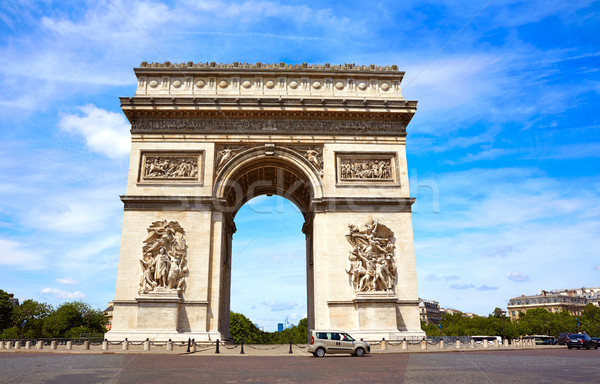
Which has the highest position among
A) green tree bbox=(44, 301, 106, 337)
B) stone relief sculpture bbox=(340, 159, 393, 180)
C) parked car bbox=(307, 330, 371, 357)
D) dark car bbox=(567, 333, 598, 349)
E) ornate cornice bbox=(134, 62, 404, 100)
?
ornate cornice bbox=(134, 62, 404, 100)

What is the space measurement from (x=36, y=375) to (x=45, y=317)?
223ft

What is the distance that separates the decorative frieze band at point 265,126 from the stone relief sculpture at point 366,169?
179 centimetres

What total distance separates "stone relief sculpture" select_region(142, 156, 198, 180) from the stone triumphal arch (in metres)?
0.06

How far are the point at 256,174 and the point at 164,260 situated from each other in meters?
8.14

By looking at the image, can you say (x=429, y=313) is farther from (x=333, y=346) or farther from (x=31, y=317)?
(x=333, y=346)

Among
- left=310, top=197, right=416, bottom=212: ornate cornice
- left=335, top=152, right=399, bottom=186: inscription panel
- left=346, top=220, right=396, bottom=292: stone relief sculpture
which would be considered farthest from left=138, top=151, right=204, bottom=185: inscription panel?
left=346, top=220, right=396, bottom=292: stone relief sculpture

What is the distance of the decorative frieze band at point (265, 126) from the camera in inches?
989

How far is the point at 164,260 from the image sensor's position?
2241cm

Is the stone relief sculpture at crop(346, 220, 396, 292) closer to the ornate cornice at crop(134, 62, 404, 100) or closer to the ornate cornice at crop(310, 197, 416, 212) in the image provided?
the ornate cornice at crop(310, 197, 416, 212)

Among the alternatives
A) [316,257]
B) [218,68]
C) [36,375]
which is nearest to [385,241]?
[316,257]

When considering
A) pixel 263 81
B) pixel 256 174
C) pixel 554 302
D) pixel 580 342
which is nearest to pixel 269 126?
pixel 263 81

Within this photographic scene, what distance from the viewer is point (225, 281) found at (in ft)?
90.9

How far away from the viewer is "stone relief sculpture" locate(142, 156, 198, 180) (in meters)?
24.5

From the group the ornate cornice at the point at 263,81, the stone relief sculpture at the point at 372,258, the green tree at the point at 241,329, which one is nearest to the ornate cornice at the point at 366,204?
the stone relief sculpture at the point at 372,258
